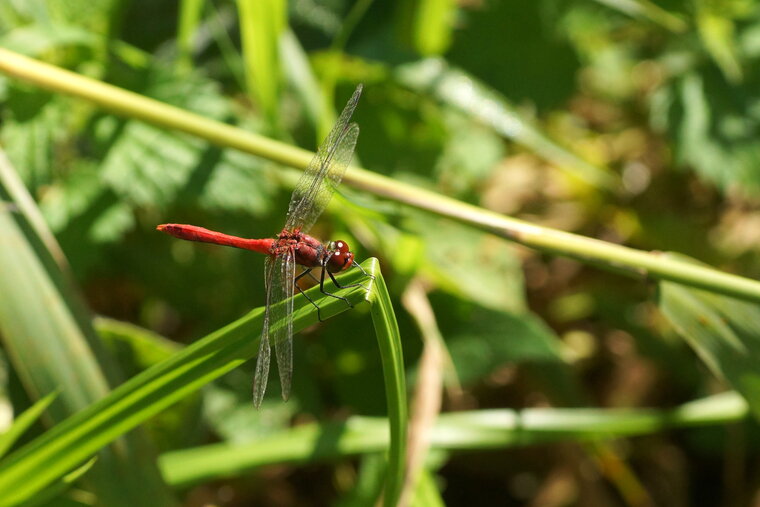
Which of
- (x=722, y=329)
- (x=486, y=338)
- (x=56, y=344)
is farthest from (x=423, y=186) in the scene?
(x=56, y=344)

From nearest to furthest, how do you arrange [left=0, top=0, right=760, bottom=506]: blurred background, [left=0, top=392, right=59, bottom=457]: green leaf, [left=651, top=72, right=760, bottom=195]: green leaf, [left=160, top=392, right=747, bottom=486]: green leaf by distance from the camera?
[left=0, top=392, right=59, bottom=457]: green leaf
[left=160, top=392, right=747, bottom=486]: green leaf
[left=0, top=0, right=760, bottom=506]: blurred background
[left=651, top=72, right=760, bottom=195]: green leaf

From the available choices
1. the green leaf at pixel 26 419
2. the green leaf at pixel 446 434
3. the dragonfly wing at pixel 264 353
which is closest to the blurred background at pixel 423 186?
the green leaf at pixel 446 434

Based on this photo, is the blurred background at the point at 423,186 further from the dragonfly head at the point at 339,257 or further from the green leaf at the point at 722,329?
the green leaf at the point at 722,329

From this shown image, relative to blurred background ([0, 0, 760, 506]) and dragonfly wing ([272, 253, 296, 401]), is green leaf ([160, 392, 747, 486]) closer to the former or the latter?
blurred background ([0, 0, 760, 506])

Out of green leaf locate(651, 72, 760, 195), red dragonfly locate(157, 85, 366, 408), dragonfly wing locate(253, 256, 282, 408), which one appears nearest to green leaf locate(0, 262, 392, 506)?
dragonfly wing locate(253, 256, 282, 408)

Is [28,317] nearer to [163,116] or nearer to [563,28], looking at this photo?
[163,116]
